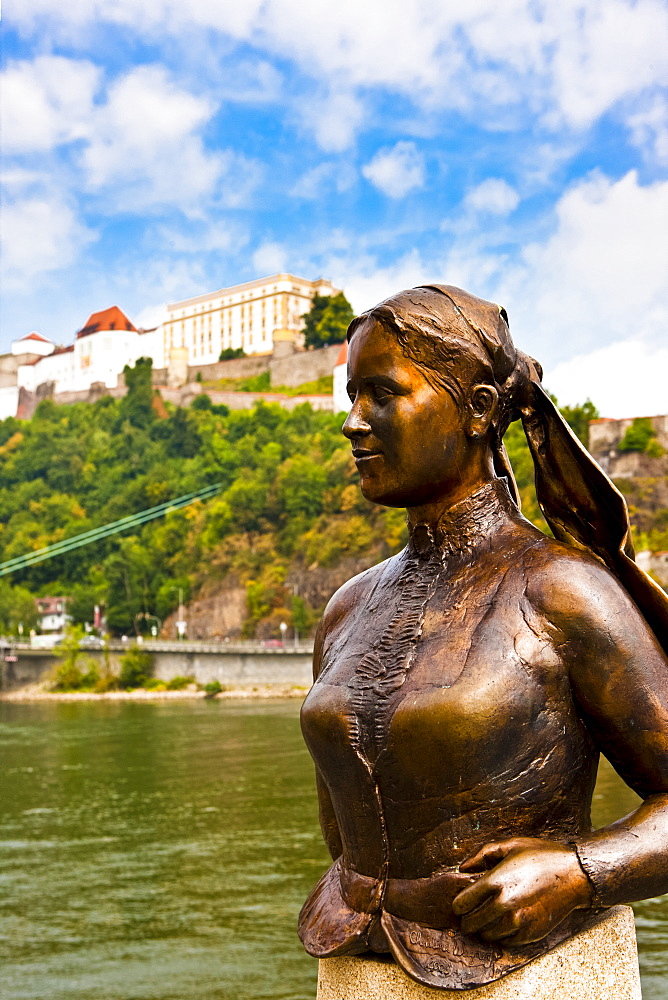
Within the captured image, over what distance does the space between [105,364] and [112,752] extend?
6235 centimetres

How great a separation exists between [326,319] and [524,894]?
80065 mm

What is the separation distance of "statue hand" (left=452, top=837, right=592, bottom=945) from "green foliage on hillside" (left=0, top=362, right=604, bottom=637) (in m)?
50.5

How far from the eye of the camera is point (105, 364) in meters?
92.5

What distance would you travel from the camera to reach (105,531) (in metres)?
77.9

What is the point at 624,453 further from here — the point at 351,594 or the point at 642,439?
the point at 351,594

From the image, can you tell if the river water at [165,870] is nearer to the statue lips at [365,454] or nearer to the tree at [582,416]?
the statue lips at [365,454]

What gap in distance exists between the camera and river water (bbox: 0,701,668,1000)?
548 inches

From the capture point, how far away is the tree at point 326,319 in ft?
265

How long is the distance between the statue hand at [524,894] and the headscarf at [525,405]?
0.44 metres

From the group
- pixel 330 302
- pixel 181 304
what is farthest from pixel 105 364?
pixel 330 302

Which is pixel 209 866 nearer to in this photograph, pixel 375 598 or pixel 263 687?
pixel 375 598

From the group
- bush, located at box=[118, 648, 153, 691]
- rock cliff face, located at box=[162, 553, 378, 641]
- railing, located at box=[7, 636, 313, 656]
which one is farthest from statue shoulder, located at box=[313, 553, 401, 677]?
rock cliff face, located at box=[162, 553, 378, 641]

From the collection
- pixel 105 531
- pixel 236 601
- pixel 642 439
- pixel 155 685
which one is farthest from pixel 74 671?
pixel 642 439

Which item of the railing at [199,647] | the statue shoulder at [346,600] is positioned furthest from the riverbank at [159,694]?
the statue shoulder at [346,600]
